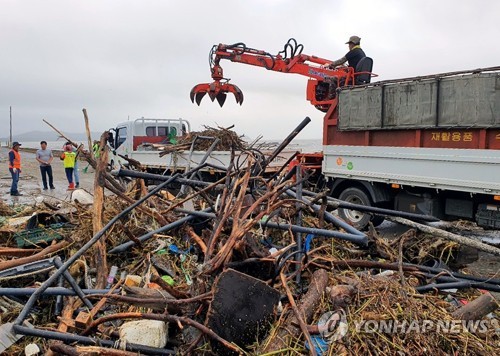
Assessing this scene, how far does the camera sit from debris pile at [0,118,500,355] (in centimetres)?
245

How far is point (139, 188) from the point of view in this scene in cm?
468

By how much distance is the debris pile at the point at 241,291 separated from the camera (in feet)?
8.04

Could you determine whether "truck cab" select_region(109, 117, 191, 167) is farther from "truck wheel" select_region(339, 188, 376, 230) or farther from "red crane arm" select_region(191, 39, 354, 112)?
"truck wheel" select_region(339, 188, 376, 230)

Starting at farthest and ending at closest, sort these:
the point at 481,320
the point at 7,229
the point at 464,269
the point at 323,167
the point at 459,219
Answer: the point at 323,167 → the point at 459,219 → the point at 7,229 → the point at 464,269 → the point at 481,320

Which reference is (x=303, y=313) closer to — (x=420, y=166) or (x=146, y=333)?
(x=146, y=333)

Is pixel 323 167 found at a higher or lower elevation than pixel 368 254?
higher

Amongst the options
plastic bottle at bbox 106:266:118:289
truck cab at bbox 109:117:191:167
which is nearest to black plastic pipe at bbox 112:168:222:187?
plastic bottle at bbox 106:266:118:289

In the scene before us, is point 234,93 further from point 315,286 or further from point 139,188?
point 315,286

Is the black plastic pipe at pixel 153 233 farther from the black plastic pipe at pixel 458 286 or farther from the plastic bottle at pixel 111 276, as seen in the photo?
the black plastic pipe at pixel 458 286

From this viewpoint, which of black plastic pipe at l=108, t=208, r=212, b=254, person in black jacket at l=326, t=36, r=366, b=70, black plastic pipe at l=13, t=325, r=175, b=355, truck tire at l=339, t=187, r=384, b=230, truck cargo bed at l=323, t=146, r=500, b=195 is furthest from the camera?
person in black jacket at l=326, t=36, r=366, b=70

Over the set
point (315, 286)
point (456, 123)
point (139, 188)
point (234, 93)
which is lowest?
point (315, 286)

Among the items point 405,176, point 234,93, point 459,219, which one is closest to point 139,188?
point 405,176

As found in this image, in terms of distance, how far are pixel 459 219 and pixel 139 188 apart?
5.19 m

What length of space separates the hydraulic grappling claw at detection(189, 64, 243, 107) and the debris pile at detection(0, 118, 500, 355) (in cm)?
626
